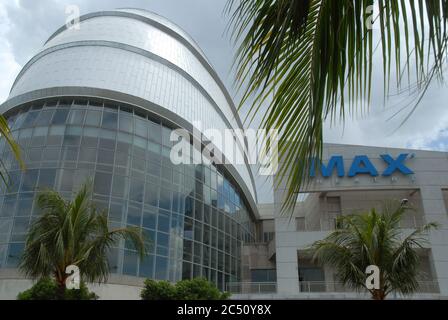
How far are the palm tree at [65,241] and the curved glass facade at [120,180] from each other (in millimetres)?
12671

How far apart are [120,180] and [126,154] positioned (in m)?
1.93

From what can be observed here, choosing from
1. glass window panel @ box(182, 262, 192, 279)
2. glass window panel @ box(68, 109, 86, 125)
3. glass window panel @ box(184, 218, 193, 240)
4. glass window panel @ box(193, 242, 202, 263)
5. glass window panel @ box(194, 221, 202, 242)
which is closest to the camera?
glass window panel @ box(68, 109, 86, 125)

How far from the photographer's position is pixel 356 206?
34.6 m

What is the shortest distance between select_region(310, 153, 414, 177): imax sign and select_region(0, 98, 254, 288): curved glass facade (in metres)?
9.86

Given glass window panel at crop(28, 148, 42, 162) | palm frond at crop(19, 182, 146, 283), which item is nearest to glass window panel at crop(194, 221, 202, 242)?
glass window panel at crop(28, 148, 42, 162)

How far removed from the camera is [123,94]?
31203mm

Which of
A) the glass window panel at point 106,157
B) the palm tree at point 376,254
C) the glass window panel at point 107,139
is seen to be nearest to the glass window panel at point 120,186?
the glass window panel at point 106,157

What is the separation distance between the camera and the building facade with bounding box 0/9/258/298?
26.8 m

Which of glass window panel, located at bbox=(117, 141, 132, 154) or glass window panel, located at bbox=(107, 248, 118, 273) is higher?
glass window panel, located at bbox=(117, 141, 132, 154)

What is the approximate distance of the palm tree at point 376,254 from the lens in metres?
11.5

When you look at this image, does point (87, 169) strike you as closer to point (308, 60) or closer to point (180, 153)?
point (180, 153)

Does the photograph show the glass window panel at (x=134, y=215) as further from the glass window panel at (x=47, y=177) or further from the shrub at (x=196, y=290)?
the shrub at (x=196, y=290)

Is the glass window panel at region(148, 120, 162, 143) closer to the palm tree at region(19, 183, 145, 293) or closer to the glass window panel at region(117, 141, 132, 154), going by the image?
the glass window panel at region(117, 141, 132, 154)
